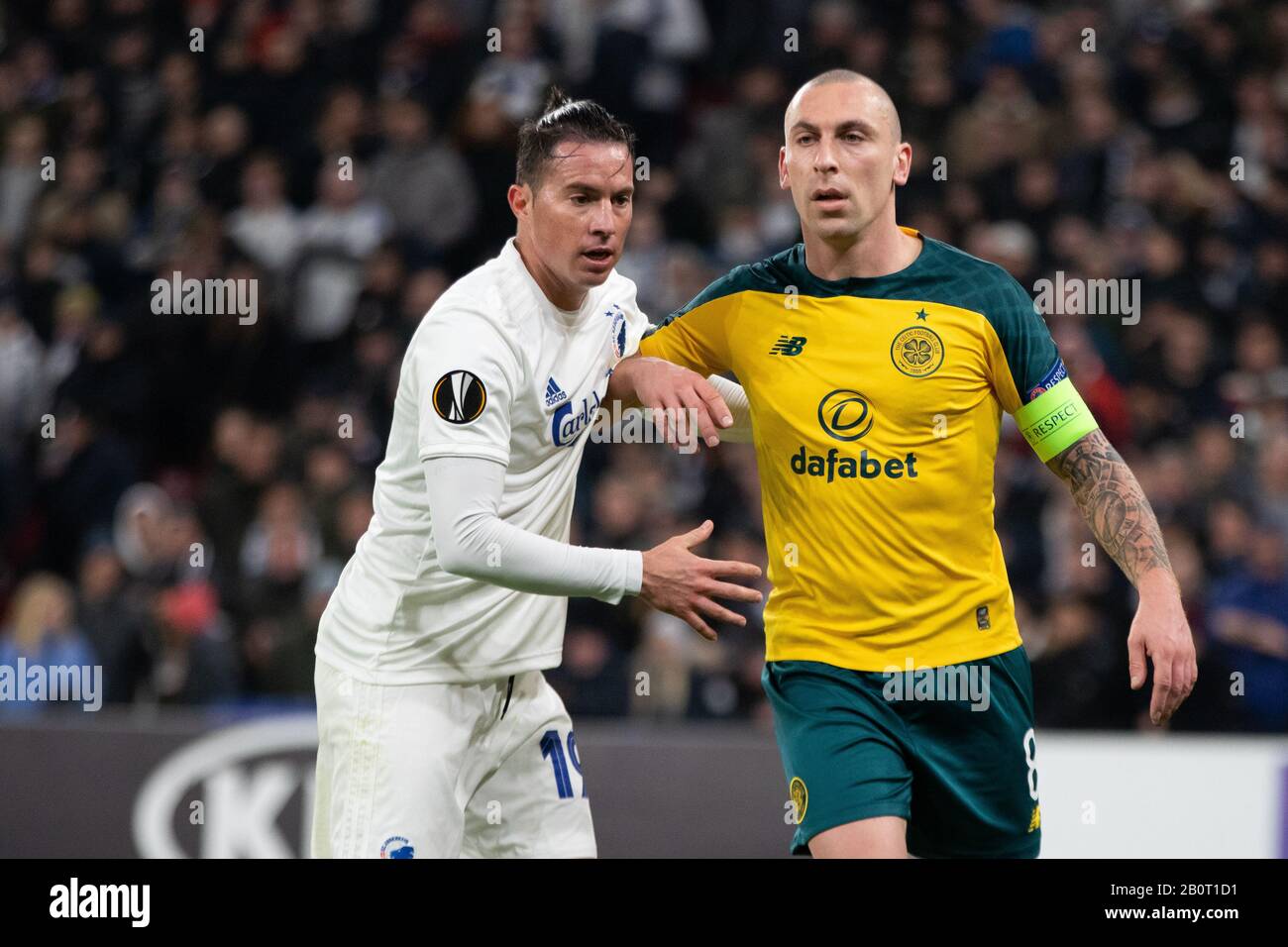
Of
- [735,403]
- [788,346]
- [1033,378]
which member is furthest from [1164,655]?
[735,403]

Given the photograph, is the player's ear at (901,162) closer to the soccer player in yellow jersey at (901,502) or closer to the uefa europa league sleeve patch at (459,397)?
the soccer player in yellow jersey at (901,502)

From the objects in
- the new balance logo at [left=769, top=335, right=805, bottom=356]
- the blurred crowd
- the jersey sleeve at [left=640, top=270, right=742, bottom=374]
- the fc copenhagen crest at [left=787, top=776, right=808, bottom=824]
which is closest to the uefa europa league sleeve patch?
the jersey sleeve at [left=640, top=270, right=742, bottom=374]

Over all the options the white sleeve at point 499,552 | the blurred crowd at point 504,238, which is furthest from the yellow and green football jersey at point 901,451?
the blurred crowd at point 504,238

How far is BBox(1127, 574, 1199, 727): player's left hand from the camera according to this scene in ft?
14.2

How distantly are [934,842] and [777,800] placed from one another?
338 centimetres

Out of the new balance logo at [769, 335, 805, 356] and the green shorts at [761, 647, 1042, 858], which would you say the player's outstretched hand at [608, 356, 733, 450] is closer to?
the new balance logo at [769, 335, 805, 356]

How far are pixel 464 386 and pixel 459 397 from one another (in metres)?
0.03

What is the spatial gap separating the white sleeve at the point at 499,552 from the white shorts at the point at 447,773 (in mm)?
545

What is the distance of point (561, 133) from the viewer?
186 inches

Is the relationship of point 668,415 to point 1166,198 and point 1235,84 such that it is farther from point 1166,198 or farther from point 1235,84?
point 1235,84

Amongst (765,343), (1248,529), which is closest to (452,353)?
(765,343)

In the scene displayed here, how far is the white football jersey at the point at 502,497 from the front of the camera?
4.63m

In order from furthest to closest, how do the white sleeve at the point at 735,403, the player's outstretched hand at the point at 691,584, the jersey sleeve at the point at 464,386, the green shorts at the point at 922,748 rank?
the white sleeve at the point at 735,403 → the green shorts at the point at 922,748 → the jersey sleeve at the point at 464,386 → the player's outstretched hand at the point at 691,584
